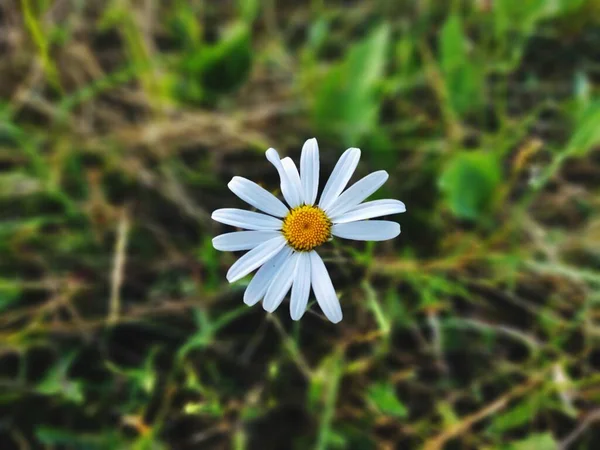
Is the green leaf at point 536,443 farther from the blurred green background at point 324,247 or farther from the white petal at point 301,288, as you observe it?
the white petal at point 301,288

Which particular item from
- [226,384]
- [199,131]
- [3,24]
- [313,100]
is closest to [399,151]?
[313,100]

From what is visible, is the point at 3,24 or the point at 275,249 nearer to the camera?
the point at 275,249

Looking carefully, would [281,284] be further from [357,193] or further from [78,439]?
[78,439]

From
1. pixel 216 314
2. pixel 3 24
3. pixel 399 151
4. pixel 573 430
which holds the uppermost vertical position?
pixel 3 24

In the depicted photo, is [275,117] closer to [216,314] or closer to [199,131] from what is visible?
[199,131]

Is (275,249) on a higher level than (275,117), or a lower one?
lower

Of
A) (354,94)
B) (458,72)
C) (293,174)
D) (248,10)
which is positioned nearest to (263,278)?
(293,174)

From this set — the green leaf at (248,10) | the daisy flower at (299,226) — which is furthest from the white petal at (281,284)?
the green leaf at (248,10)
